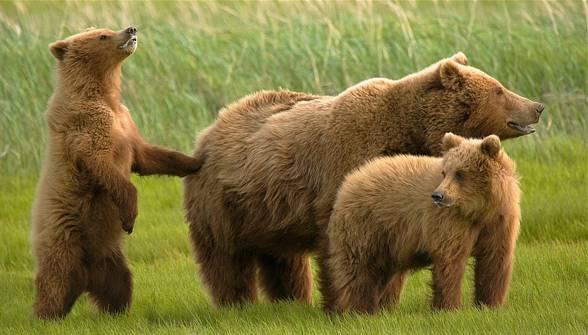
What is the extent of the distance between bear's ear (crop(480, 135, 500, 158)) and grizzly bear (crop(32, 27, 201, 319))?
2.33 metres

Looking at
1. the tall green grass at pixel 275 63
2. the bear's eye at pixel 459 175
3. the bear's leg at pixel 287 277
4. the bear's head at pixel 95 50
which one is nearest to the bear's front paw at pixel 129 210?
the bear's head at pixel 95 50

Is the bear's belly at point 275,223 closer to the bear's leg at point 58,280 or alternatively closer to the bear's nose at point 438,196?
the bear's leg at point 58,280

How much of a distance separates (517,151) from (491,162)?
18.0ft

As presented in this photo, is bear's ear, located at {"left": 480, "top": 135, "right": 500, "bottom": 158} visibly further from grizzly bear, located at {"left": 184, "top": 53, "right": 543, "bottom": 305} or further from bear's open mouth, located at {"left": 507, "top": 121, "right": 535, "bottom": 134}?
bear's open mouth, located at {"left": 507, "top": 121, "right": 535, "bottom": 134}

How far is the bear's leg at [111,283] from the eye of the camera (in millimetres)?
7918

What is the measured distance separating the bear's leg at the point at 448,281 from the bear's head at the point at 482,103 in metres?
1.11

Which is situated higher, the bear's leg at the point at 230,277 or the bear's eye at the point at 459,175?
the bear's eye at the point at 459,175

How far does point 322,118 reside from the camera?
7723 millimetres

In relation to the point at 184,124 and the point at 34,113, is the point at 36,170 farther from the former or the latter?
the point at 184,124

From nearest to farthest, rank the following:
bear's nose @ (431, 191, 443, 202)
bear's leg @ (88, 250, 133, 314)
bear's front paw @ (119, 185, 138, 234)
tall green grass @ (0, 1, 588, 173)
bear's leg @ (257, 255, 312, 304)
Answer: bear's nose @ (431, 191, 443, 202), bear's front paw @ (119, 185, 138, 234), bear's leg @ (88, 250, 133, 314), bear's leg @ (257, 255, 312, 304), tall green grass @ (0, 1, 588, 173)

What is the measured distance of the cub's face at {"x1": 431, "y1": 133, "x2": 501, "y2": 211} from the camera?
264 inches

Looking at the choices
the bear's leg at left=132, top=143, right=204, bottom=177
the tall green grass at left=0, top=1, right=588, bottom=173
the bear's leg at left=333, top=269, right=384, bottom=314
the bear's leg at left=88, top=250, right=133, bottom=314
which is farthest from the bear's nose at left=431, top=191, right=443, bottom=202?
the tall green grass at left=0, top=1, right=588, bottom=173

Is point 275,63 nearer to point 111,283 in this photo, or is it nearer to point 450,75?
point 111,283

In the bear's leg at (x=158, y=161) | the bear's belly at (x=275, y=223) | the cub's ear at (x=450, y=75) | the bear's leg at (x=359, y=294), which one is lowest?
the bear's leg at (x=359, y=294)
